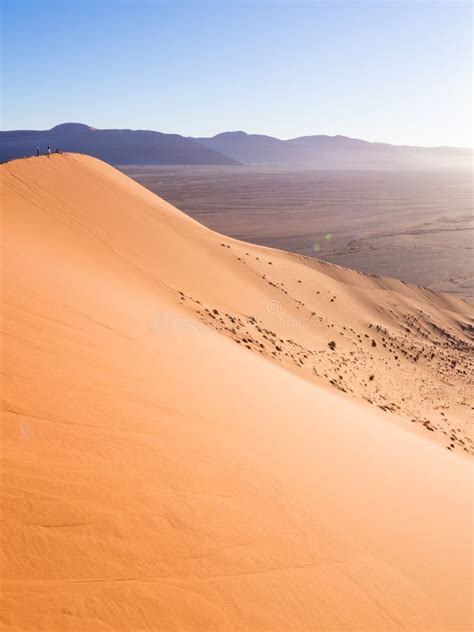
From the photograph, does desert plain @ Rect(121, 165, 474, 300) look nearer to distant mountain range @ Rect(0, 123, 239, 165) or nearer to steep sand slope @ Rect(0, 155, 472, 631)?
steep sand slope @ Rect(0, 155, 472, 631)

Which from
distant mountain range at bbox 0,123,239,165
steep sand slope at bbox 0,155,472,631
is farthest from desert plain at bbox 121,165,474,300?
distant mountain range at bbox 0,123,239,165

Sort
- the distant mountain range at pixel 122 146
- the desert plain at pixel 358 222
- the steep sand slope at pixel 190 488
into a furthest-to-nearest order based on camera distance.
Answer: the distant mountain range at pixel 122 146, the desert plain at pixel 358 222, the steep sand slope at pixel 190 488

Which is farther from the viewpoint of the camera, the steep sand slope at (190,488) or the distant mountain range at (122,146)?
the distant mountain range at (122,146)

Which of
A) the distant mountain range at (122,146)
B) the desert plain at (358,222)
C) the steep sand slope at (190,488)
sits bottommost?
the steep sand slope at (190,488)

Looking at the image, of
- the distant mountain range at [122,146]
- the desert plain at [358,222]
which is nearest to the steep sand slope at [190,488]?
the desert plain at [358,222]

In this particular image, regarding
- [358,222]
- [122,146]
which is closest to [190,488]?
[358,222]

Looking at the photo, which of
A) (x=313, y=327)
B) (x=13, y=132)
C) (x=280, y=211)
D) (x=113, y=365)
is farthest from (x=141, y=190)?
(x=13, y=132)

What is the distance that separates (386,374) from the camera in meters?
10.9

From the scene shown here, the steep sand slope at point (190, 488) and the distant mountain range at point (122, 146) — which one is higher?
the distant mountain range at point (122, 146)

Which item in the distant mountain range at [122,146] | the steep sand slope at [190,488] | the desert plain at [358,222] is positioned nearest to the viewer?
the steep sand slope at [190,488]

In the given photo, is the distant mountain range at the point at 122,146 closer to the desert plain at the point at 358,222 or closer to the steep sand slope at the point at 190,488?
the desert plain at the point at 358,222

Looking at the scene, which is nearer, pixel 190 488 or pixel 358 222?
pixel 190 488

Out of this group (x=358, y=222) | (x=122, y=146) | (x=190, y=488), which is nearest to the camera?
(x=190, y=488)

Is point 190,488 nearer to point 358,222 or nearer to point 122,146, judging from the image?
point 358,222
